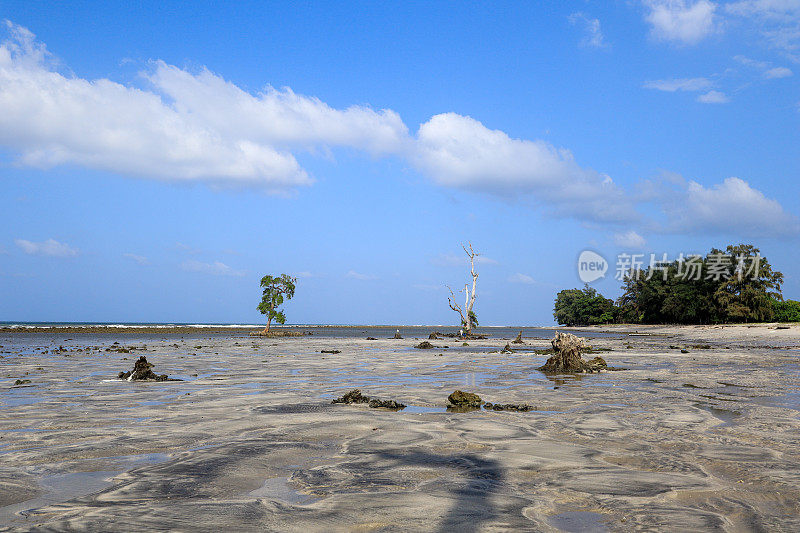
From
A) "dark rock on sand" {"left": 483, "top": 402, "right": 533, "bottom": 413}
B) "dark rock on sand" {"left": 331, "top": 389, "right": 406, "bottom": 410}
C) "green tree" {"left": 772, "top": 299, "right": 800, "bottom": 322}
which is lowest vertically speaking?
"dark rock on sand" {"left": 483, "top": 402, "right": 533, "bottom": 413}

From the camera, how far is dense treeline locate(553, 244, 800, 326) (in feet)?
264

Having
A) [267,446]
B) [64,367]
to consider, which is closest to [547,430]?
[267,446]

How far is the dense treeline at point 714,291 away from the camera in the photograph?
80.5 metres

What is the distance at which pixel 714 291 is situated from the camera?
87562 millimetres

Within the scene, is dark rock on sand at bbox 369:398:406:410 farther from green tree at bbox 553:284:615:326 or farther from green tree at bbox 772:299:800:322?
green tree at bbox 553:284:615:326

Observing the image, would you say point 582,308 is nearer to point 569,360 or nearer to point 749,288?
point 749,288

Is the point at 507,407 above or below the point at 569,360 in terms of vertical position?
below

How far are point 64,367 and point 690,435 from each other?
21858 mm

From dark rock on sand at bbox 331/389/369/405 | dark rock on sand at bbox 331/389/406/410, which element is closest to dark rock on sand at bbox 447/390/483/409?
dark rock on sand at bbox 331/389/406/410

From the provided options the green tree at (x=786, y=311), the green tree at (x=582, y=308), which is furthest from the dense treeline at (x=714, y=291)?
the green tree at (x=582, y=308)

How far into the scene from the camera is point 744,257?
81.2 m

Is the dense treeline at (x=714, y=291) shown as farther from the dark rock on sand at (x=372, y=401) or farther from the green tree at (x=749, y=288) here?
the dark rock on sand at (x=372, y=401)

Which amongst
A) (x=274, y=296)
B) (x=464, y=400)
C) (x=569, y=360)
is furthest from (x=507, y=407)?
(x=274, y=296)

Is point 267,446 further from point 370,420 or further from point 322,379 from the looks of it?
point 322,379
